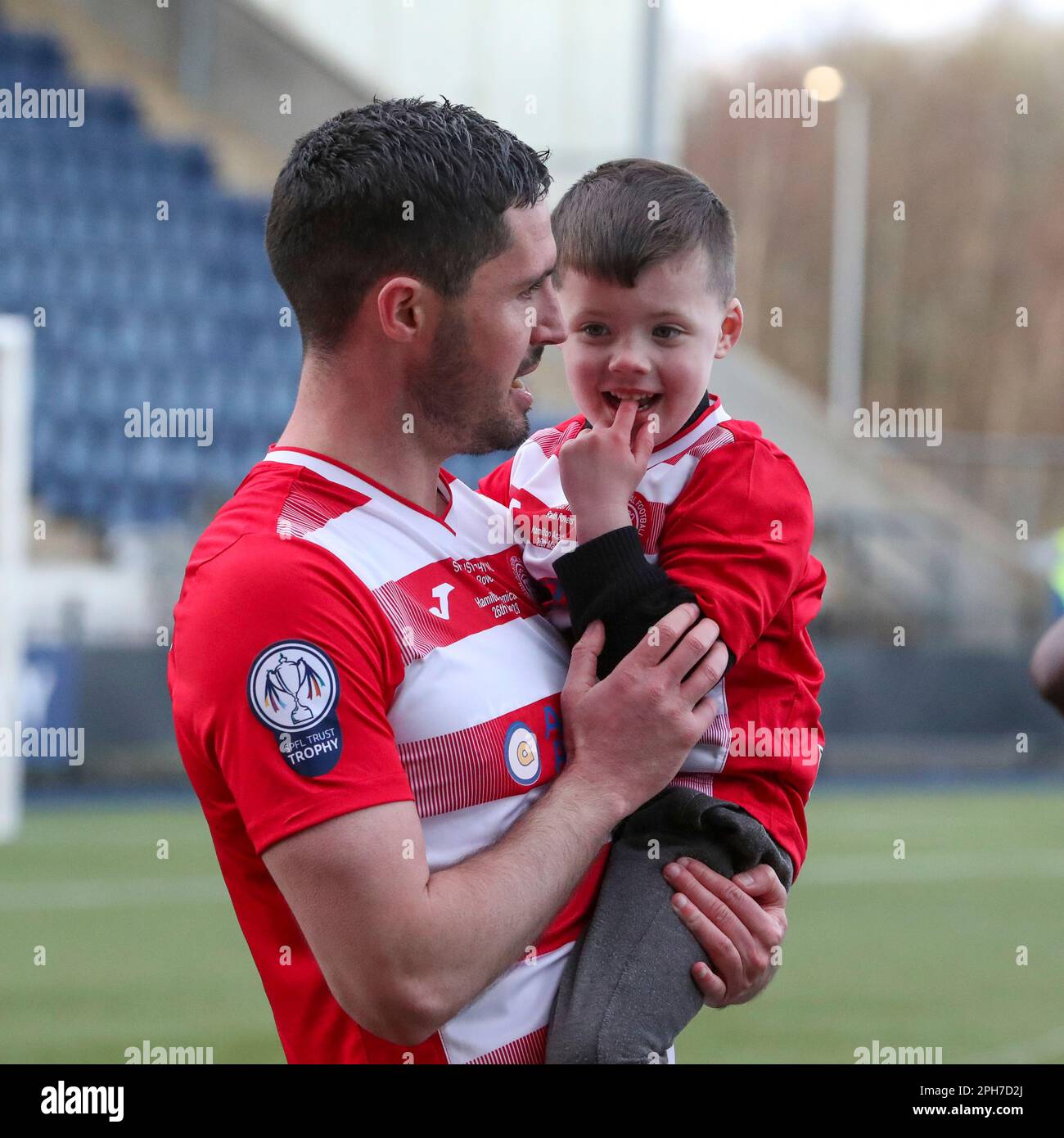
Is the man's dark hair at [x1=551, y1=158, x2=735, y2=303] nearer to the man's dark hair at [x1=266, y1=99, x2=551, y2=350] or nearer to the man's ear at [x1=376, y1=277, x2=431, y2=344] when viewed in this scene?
the man's dark hair at [x1=266, y1=99, x2=551, y2=350]

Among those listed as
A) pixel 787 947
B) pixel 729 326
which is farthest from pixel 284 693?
pixel 787 947

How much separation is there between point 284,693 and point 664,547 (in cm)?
72

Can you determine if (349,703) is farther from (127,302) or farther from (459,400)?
(127,302)

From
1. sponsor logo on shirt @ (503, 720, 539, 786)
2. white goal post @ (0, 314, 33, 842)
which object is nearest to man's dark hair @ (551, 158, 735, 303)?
sponsor logo on shirt @ (503, 720, 539, 786)

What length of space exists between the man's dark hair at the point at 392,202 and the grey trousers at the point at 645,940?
769 millimetres

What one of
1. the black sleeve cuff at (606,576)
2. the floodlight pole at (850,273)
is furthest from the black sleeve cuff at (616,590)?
the floodlight pole at (850,273)

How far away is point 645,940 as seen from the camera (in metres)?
2.16

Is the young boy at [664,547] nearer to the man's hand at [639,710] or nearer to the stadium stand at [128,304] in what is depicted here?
the man's hand at [639,710]

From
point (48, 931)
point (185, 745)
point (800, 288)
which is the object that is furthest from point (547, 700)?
point (800, 288)

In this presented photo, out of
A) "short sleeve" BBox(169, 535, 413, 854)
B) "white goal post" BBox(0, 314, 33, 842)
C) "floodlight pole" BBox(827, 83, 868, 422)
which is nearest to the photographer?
"short sleeve" BBox(169, 535, 413, 854)

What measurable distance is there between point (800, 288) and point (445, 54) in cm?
1312

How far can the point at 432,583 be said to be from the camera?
6.97 feet

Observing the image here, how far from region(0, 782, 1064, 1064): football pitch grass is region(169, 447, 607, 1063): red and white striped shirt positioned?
12.6 ft

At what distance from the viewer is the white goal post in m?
9.42
